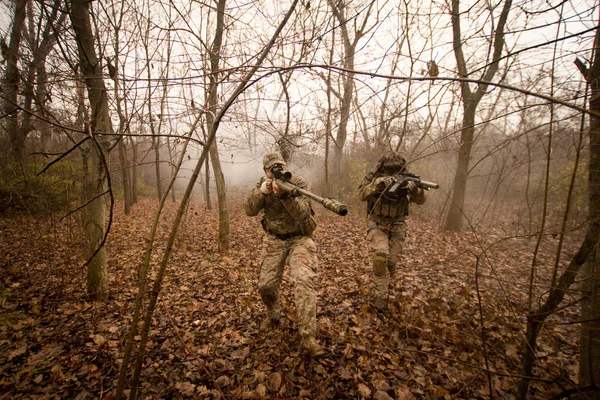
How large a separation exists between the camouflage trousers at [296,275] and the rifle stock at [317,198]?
0.81 metres

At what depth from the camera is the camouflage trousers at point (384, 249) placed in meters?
3.64

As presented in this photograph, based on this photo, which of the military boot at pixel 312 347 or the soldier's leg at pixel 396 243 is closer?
the military boot at pixel 312 347

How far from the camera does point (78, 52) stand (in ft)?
10.3

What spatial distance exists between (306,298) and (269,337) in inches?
31.4

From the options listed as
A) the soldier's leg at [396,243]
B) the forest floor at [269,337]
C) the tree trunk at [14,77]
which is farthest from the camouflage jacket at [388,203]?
the tree trunk at [14,77]

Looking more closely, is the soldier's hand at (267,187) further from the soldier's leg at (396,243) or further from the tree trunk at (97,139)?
the soldier's leg at (396,243)

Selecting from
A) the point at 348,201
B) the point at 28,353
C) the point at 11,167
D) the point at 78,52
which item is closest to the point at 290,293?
the point at 28,353

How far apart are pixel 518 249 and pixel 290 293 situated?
6056 millimetres

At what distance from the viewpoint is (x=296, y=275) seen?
2.97 m

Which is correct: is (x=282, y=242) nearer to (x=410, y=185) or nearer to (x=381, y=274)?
(x=381, y=274)

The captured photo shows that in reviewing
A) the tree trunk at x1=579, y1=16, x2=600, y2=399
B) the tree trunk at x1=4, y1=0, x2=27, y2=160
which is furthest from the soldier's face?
the tree trunk at x1=4, y1=0, x2=27, y2=160

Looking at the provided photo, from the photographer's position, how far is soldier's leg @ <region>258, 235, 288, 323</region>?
319 centimetres

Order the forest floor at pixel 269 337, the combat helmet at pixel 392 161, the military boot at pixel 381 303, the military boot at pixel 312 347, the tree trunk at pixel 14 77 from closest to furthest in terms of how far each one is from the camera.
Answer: the tree trunk at pixel 14 77
the forest floor at pixel 269 337
the military boot at pixel 312 347
the military boot at pixel 381 303
the combat helmet at pixel 392 161

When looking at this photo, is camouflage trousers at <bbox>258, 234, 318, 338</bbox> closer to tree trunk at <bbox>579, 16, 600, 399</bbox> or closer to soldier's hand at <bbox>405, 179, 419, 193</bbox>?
soldier's hand at <bbox>405, 179, 419, 193</bbox>
